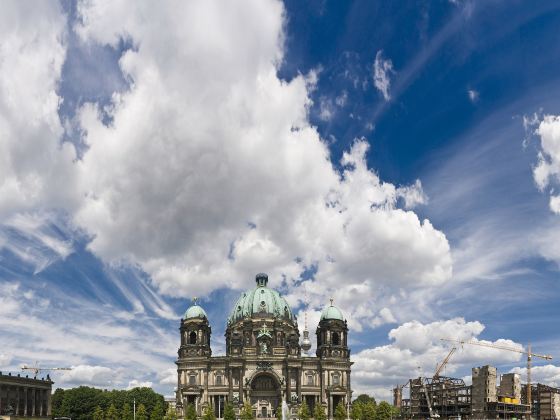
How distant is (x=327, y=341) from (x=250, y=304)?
2716cm

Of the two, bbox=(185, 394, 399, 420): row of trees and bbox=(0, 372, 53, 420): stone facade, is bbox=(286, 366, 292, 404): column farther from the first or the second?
bbox=(0, 372, 53, 420): stone facade

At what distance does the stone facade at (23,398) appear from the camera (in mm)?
140875

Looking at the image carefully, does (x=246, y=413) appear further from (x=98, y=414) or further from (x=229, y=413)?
(x=98, y=414)

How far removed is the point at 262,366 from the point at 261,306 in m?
20.5

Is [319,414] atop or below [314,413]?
atop

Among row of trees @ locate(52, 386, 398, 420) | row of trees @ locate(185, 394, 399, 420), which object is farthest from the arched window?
row of trees @ locate(185, 394, 399, 420)

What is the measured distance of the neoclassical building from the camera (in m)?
172

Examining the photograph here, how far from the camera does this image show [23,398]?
15100cm

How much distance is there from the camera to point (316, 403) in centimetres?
16750

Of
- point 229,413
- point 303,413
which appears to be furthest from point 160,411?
point 303,413

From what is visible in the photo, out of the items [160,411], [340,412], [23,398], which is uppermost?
[23,398]

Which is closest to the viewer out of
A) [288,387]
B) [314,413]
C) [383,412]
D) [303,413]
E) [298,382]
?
[303,413]

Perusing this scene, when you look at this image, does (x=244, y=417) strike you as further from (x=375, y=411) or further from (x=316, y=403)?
(x=375, y=411)

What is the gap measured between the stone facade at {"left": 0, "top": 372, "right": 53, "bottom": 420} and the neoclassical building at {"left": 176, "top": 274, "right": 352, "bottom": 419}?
1469 inches
